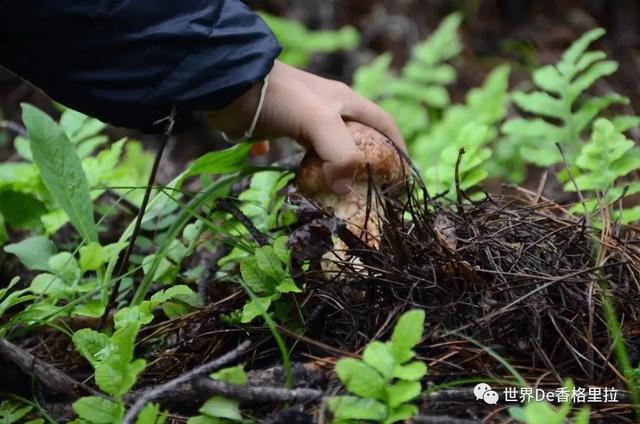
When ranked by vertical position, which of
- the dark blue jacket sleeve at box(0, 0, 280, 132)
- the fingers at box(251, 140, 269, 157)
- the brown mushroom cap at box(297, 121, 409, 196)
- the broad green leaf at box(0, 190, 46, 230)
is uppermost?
the dark blue jacket sleeve at box(0, 0, 280, 132)

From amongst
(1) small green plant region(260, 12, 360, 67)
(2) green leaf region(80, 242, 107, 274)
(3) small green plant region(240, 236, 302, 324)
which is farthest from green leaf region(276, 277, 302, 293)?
(1) small green plant region(260, 12, 360, 67)

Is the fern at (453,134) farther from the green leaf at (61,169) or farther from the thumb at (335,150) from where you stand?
the green leaf at (61,169)

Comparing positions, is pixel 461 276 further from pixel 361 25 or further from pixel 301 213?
pixel 361 25

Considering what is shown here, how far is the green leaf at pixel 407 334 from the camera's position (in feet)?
4.83

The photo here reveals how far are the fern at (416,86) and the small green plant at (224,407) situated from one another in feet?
8.58

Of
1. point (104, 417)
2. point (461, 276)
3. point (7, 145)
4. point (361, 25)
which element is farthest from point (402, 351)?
point (361, 25)

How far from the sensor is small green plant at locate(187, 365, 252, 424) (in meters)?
1.55

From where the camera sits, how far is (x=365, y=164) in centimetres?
203

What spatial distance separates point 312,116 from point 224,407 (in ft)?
2.62

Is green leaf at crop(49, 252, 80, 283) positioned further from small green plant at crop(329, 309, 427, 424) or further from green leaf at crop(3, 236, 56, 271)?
small green plant at crop(329, 309, 427, 424)

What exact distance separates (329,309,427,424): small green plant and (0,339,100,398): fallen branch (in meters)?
0.60

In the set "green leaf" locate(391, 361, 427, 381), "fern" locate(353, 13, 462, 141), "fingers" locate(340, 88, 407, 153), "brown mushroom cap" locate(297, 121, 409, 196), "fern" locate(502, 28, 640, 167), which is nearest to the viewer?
"green leaf" locate(391, 361, 427, 381)

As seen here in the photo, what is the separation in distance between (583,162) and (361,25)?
332 centimetres

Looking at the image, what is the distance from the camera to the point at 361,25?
551 centimetres
